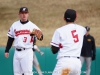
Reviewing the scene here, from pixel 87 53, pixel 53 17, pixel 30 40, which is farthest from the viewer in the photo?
pixel 53 17

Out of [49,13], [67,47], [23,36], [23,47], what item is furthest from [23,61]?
[49,13]

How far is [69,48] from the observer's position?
5434mm

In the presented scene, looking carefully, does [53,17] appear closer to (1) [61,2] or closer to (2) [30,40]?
(1) [61,2]

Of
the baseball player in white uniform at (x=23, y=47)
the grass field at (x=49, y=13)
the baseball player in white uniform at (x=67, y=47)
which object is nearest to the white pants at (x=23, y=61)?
the baseball player in white uniform at (x=23, y=47)

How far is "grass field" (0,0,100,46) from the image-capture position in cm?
1666

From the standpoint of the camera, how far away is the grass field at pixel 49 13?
16656mm

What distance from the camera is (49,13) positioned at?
17.8m

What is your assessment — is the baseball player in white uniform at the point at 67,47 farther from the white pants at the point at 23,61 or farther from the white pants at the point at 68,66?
the white pants at the point at 23,61

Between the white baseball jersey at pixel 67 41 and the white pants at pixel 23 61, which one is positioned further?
the white pants at pixel 23 61

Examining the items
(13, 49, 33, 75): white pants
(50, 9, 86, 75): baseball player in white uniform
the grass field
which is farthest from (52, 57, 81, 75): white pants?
the grass field

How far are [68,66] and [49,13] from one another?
41.1ft

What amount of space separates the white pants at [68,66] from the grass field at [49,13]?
10.2 metres

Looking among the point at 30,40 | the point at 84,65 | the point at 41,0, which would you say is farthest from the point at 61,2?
the point at 30,40

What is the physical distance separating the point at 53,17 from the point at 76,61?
12161mm
